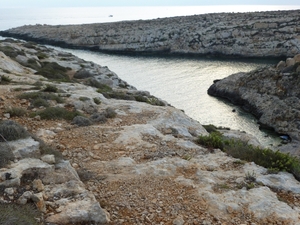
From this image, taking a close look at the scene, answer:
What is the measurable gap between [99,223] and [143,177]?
8.56 ft

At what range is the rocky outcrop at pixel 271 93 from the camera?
31.0 meters

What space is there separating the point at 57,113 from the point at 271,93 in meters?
29.8

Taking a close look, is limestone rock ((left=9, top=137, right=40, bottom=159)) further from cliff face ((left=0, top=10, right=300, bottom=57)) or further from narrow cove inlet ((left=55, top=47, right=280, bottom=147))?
cliff face ((left=0, top=10, right=300, bottom=57))

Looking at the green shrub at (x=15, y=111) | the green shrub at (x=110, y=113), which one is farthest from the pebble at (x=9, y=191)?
the green shrub at (x=110, y=113)

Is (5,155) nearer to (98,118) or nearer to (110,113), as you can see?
(98,118)

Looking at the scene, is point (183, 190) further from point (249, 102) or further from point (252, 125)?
point (249, 102)

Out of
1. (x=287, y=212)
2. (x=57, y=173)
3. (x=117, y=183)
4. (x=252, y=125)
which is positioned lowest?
(x=252, y=125)

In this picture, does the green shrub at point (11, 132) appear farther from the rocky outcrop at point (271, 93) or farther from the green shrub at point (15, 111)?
the rocky outcrop at point (271, 93)

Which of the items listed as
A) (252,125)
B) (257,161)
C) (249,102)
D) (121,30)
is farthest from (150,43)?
A: (257,161)

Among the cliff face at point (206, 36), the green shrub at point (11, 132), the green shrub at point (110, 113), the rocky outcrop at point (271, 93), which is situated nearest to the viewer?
the green shrub at point (11, 132)

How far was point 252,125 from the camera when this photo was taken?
33.2 meters

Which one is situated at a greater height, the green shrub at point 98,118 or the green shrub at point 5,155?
the green shrub at point 5,155

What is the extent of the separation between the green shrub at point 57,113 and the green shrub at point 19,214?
746cm

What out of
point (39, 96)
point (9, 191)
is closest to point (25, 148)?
point (9, 191)
